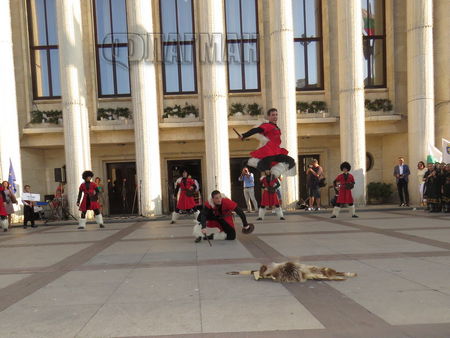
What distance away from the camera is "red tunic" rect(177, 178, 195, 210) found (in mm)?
11375

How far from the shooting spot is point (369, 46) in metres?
17.9

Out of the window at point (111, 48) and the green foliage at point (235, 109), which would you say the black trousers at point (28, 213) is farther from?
the green foliage at point (235, 109)

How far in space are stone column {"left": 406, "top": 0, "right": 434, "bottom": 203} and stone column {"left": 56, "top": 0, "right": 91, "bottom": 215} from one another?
48.6ft

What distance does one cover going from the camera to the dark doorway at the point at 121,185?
721 inches

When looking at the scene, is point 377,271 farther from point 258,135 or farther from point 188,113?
point 188,113

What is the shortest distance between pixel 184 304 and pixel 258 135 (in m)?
3.64

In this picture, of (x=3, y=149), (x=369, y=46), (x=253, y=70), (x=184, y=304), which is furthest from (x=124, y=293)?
(x=369, y=46)

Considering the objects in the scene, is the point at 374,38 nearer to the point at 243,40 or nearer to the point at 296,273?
the point at 243,40

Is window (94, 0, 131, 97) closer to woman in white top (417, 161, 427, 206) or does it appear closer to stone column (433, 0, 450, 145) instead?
woman in white top (417, 161, 427, 206)

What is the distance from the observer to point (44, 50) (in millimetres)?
17562

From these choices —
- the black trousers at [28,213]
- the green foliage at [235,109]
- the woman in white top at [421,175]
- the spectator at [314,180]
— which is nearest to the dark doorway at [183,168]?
the green foliage at [235,109]

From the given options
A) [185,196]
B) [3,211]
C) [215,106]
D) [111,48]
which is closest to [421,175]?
[215,106]

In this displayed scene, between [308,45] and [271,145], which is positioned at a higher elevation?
[308,45]

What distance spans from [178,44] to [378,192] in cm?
1258
